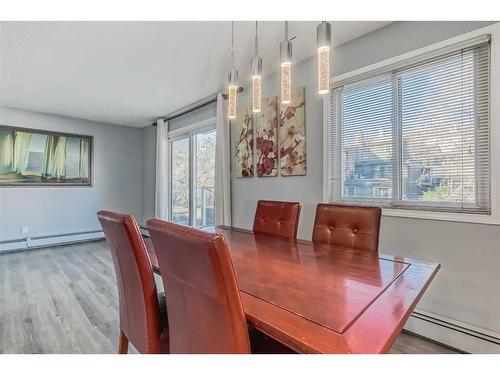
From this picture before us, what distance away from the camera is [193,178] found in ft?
14.4

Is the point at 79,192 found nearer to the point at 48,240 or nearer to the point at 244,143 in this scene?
the point at 48,240

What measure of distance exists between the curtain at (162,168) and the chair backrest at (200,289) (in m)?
3.88

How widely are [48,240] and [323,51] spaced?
5203 mm

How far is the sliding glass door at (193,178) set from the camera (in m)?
4.09

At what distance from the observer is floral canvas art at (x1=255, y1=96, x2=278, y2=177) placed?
287 cm

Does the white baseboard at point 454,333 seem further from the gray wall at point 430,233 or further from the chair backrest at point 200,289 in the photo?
the chair backrest at point 200,289

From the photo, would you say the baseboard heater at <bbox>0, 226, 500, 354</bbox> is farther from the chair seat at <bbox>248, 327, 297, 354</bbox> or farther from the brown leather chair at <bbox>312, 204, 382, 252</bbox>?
the chair seat at <bbox>248, 327, 297, 354</bbox>

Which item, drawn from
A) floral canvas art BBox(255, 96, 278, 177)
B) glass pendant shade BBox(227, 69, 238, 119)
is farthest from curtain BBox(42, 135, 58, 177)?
glass pendant shade BBox(227, 69, 238, 119)

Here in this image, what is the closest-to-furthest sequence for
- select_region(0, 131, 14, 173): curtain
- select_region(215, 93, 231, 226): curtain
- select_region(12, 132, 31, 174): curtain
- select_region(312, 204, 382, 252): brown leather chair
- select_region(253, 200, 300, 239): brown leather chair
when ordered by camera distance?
select_region(312, 204, 382, 252): brown leather chair < select_region(253, 200, 300, 239): brown leather chair < select_region(215, 93, 231, 226): curtain < select_region(0, 131, 14, 173): curtain < select_region(12, 132, 31, 174): curtain

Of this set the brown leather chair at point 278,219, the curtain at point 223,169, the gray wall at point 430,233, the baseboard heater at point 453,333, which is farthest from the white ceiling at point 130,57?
the baseboard heater at point 453,333

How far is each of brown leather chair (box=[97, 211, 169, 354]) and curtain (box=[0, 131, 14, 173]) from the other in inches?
160

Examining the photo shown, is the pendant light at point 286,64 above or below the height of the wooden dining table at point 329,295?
above
